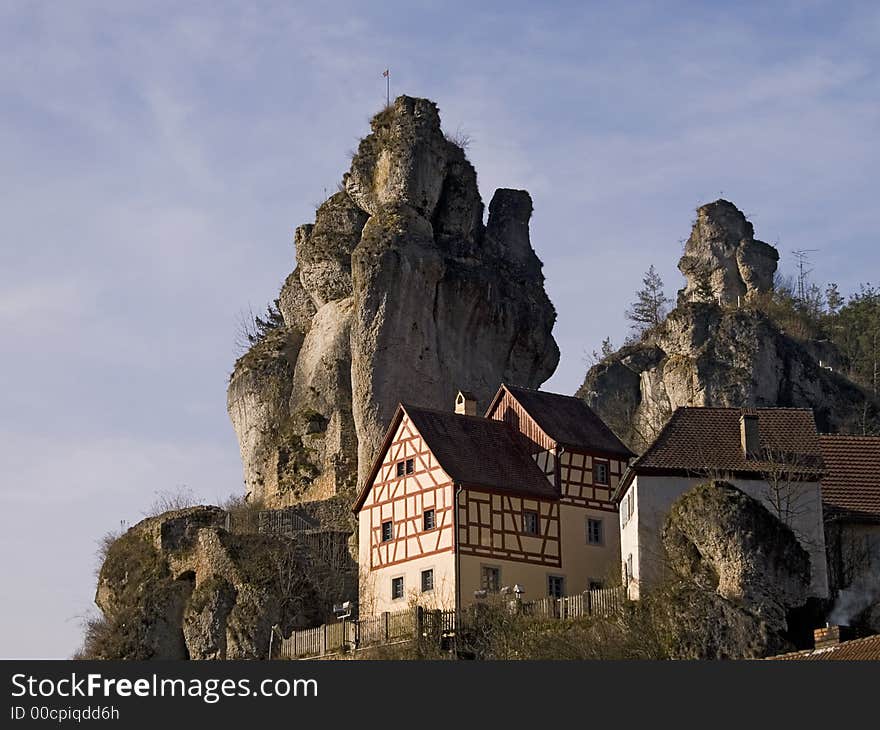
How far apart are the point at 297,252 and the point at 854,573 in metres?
29.0

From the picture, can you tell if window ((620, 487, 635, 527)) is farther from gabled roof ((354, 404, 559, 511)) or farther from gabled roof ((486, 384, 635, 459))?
gabled roof ((486, 384, 635, 459))

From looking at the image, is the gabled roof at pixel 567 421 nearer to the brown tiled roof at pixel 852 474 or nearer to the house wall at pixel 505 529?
the house wall at pixel 505 529

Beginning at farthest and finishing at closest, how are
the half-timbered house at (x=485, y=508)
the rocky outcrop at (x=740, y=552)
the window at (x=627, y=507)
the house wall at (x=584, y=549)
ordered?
1. the house wall at (x=584, y=549)
2. the half-timbered house at (x=485, y=508)
3. the window at (x=627, y=507)
4. the rocky outcrop at (x=740, y=552)

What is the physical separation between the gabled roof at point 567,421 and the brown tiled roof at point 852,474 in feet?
23.7

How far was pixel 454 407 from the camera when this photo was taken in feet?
227

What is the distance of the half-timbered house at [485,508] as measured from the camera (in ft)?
185

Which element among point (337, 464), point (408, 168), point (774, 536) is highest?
point (408, 168)

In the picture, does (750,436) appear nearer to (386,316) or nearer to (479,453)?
(479,453)

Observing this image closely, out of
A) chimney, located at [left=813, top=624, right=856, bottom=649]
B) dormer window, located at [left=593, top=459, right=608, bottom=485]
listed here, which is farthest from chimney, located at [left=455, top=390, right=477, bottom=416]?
chimney, located at [left=813, top=624, right=856, bottom=649]

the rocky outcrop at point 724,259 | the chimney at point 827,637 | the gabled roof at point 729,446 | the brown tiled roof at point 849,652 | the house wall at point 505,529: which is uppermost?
the rocky outcrop at point 724,259

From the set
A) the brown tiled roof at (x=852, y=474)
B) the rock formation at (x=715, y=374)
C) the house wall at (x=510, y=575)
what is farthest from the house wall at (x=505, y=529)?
the rock formation at (x=715, y=374)

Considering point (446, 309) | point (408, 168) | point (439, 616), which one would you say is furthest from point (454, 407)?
point (439, 616)

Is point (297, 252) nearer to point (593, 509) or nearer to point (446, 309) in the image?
point (446, 309)

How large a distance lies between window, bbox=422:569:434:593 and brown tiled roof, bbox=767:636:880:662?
1683 cm
